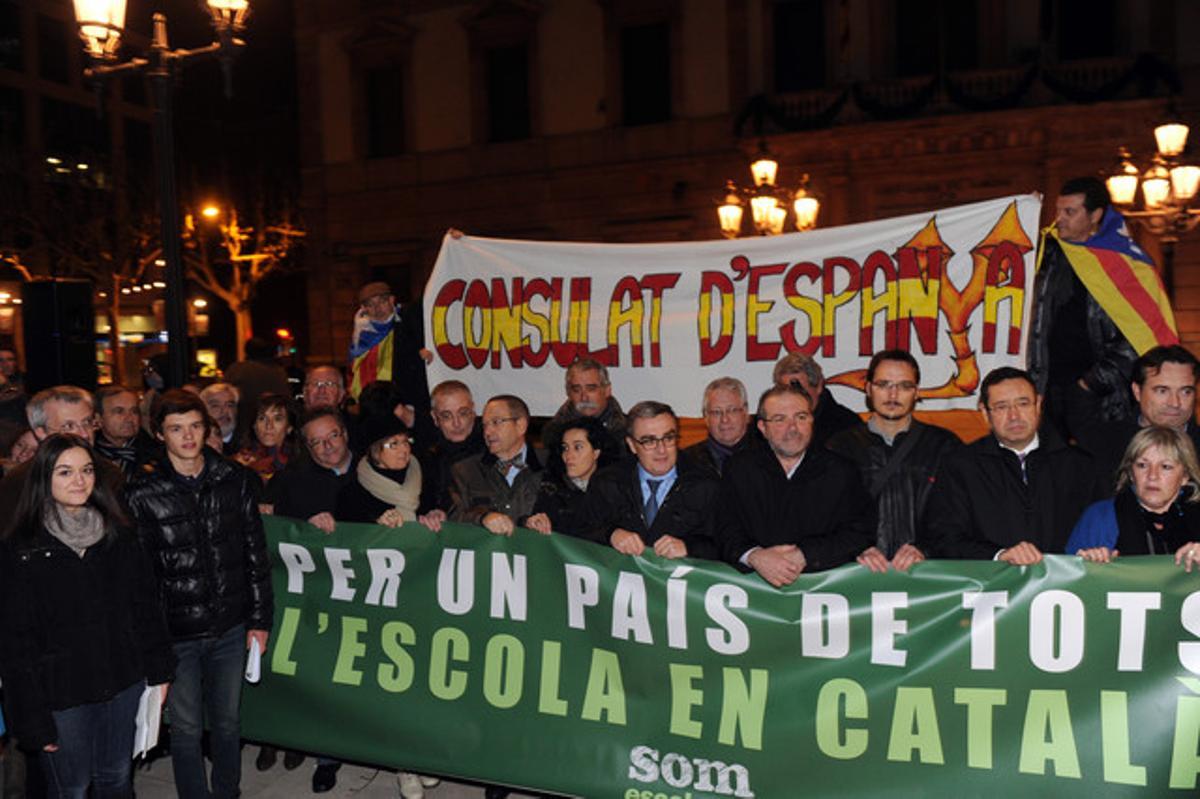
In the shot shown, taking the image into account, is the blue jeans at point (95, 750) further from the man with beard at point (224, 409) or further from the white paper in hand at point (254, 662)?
the man with beard at point (224, 409)

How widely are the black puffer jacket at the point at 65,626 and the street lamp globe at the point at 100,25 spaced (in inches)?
199

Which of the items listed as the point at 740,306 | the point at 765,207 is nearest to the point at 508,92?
the point at 765,207

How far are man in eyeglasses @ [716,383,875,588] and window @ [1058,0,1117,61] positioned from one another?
54.1ft

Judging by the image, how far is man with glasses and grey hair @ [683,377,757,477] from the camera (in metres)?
4.80

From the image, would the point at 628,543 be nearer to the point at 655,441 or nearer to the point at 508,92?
the point at 655,441

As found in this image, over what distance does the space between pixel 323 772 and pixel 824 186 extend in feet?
51.5

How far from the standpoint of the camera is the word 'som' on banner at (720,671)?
3.43m

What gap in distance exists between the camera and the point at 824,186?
60.6ft

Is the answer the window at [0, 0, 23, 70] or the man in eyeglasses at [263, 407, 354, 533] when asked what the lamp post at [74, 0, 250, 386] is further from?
the window at [0, 0, 23, 70]

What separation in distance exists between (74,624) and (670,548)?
7.14 ft

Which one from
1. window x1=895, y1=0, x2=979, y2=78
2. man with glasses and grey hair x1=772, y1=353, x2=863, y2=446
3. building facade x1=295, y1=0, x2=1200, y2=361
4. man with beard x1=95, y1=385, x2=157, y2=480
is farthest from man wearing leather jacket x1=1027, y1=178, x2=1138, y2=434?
window x1=895, y1=0, x2=979, y2=78

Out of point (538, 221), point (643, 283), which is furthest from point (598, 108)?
point (643, 283)

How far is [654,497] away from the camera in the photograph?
4215 millimetres

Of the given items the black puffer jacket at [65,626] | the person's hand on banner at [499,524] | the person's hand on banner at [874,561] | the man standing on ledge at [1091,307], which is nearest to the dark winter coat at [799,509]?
the person's hand on banner at [874,561]
